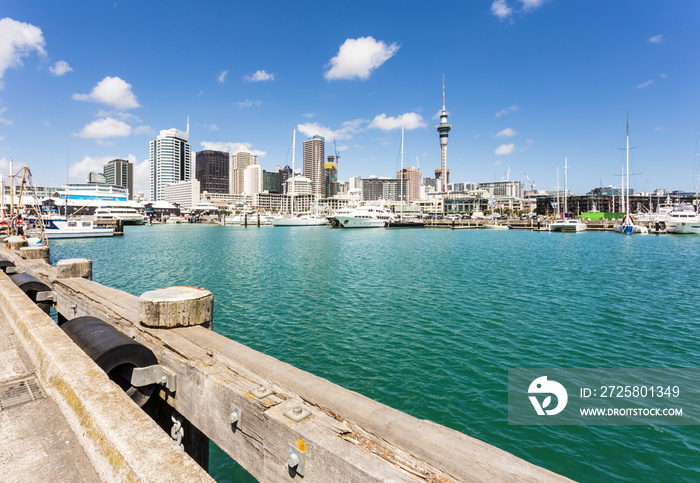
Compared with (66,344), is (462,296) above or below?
below

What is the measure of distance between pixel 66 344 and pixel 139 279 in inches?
1042

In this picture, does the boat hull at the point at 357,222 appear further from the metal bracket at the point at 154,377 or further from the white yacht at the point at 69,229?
the metal bracket at the point at 154,377

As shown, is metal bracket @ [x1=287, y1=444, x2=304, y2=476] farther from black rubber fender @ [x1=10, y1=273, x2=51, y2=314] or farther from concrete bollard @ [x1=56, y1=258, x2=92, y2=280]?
black rubber fender @ [x1=10, y1=273, x2=51, y2=314]

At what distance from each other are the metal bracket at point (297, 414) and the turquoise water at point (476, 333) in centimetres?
577

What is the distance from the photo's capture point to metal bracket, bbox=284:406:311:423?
315 cm

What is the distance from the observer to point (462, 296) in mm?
22688

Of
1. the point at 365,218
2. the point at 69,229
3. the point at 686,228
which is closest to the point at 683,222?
the point at 686,228

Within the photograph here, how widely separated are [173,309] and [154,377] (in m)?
1.12

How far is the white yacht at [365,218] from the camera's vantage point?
458 ft

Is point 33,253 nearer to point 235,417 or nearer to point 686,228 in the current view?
point 235,417

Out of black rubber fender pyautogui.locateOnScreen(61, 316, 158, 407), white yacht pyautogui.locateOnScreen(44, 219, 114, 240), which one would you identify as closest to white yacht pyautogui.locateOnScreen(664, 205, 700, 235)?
black rubber fender pyautogui.locateOnScreen(61, 316, 158, 407)

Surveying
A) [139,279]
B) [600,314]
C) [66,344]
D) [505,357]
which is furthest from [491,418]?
[139,279]

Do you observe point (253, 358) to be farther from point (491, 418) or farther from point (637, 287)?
point (637, 287)

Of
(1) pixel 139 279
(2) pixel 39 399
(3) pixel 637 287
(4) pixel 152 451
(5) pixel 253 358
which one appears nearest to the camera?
(4) pixel 152 451
